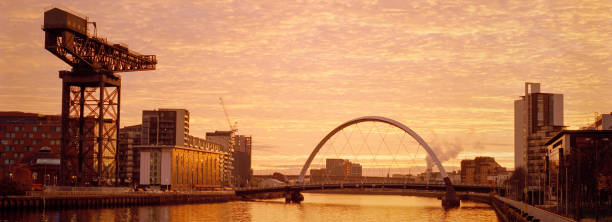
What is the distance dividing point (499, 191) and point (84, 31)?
119484mm

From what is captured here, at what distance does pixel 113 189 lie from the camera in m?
124

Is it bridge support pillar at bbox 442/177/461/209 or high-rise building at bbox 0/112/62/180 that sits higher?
high-rise building at bbox 0/112/62/180

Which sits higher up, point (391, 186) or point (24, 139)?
point (24, 139)

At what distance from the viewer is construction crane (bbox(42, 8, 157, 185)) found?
101312 millimetres

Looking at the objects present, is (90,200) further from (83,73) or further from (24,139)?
(24,139)

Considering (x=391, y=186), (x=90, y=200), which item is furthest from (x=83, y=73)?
(x=391, y=186)

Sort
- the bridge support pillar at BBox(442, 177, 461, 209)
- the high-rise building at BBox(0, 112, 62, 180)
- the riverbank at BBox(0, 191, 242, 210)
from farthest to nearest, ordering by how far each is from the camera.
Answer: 1. the high-rise building at BBox(0, 112, 62, 180)
2. the bridge support pillar at BBox(442, 177, 461, 209)
3. the riverbank at BBox(0, 191, 242, 210)

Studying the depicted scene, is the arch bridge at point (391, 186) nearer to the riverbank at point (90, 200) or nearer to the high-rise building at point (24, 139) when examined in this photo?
the riverbank at point (90, 200)

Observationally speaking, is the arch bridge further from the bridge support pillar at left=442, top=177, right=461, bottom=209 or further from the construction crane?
the construction crane

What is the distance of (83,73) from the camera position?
11006 cm

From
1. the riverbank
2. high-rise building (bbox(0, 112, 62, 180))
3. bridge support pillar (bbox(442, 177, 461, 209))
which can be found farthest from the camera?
high-rise building (bbox(0, 112, 62, 180))

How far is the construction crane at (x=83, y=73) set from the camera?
10131 centimetres

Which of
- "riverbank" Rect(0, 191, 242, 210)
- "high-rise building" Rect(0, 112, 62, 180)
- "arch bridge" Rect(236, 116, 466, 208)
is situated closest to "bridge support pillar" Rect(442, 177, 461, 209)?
"arch bridge" Rect(236, 116, 466, 208)

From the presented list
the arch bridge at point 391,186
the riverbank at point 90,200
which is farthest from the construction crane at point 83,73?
the arch bridge at point 391,186
